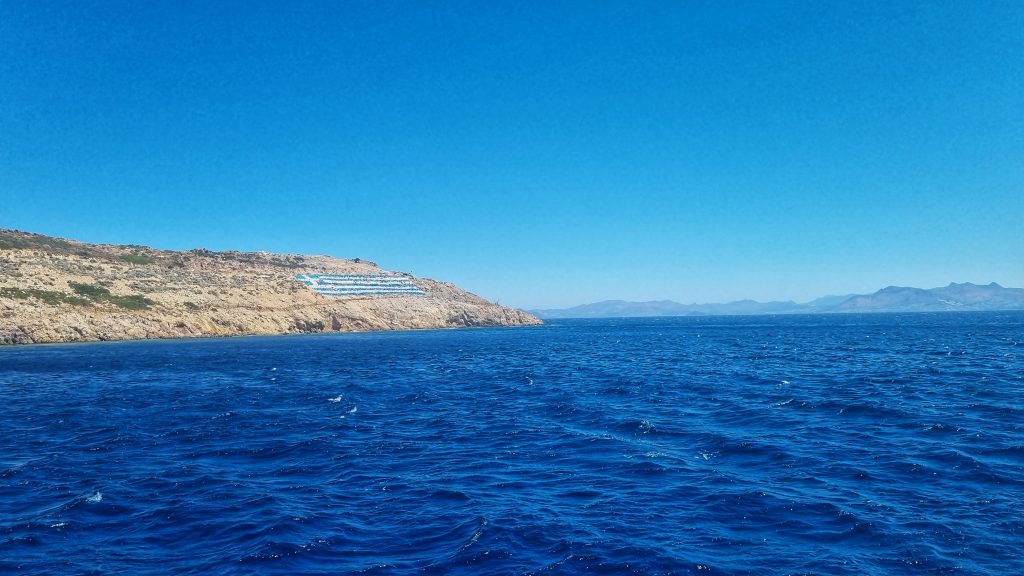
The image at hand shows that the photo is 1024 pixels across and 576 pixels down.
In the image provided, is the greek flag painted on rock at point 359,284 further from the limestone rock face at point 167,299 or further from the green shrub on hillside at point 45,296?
the green shrub on hillside at point 45,296

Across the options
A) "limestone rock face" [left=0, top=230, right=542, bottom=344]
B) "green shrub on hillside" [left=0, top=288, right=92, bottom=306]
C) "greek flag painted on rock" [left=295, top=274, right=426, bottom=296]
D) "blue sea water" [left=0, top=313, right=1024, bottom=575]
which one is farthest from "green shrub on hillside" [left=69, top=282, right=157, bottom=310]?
"blue sea water" [left=0, top=313, right=1024, bottom=575]

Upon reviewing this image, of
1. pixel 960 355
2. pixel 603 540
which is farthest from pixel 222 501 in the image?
pixel 960 355

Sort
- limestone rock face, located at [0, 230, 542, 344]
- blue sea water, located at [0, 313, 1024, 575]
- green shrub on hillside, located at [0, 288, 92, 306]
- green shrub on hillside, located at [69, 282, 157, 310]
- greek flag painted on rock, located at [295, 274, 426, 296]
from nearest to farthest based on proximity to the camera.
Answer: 1. blue sea water, located at [0, 313, 1024, 575]
2. green shrub on hillside, located at [0, 288, 92, 306]
3. limestone rock face, located at [0, 230, 542, 344]
4. green shrub on hillside, located at [69, 282, 157, 310]
5. greek flag painted on rock, located at [295, 274, 426, 296]

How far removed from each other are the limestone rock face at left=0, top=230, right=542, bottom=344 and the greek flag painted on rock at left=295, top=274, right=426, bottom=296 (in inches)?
155

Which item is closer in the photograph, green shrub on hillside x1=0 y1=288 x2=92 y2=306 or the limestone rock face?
green shrub on hillside x1=0 y1=288 x2=92 y2=306

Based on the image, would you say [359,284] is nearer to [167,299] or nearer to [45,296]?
[167,299]

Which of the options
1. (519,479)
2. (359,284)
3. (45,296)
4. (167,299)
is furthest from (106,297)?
(519,479)

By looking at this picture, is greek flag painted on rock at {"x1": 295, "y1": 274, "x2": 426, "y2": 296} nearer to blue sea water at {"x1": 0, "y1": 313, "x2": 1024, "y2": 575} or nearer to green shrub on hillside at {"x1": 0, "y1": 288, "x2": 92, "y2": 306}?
green shrub on hillside at {"x1": 0, "y1": 288, "x2": 92, "y2": 306}

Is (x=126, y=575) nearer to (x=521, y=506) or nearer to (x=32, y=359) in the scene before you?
(x=521, y=506)

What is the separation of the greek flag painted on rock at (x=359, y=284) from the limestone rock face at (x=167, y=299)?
393cm

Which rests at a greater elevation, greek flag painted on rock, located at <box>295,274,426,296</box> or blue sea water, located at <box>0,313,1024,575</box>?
greek flag painted on rock, located at <box>295,274,426,296</box>

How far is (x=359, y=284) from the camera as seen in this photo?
174000 mm

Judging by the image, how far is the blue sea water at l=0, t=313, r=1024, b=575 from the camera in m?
13.6

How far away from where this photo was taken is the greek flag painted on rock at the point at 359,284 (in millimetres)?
157000
